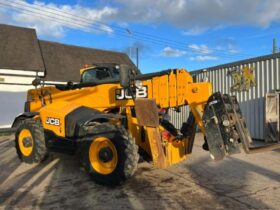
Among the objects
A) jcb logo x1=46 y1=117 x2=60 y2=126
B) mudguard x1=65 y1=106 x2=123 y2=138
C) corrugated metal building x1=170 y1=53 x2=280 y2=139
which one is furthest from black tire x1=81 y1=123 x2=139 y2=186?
corrugated metal building x1=170 y1=53 x2=280 y2=139

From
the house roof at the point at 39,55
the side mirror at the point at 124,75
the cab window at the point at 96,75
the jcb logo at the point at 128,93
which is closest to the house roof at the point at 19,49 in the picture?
the house roof at the point at 39,55

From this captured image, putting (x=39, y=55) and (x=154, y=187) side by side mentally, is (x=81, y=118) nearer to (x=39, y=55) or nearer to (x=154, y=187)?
(x=154, y=187)

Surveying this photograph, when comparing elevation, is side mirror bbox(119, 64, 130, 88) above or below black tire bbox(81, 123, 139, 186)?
above

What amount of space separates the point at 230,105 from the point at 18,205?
12.9ft

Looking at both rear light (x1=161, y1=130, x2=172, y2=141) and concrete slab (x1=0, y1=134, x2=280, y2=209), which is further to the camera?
rear light (x1=161, y1=130, x2=172, y2=141)

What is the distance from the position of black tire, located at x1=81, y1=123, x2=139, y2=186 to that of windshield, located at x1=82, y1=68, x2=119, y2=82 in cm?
209

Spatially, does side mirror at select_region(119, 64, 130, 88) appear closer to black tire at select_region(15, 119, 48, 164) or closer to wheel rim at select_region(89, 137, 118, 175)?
wheel rim at select_region(89, 137, 118, 175)

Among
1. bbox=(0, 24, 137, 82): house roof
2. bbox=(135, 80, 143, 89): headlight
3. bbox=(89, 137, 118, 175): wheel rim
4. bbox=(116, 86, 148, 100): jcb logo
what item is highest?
bbox=(0, 24, 137, 82): house roof

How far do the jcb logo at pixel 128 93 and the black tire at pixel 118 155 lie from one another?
3.01 feet

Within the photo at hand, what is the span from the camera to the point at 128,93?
7.58 meters

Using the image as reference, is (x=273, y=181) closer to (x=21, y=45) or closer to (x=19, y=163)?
(x=19, y=163)

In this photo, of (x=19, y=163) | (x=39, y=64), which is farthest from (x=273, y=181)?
A: (x=39, y=64)

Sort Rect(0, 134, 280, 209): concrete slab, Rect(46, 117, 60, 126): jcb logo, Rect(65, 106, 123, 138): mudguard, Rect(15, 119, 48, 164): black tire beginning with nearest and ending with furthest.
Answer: Rect(0, 134, 280, 209): concrete slab < Rect(65, 106, 123, 138): mudguard < Rect(46, 117, 60, 126): jcb logo < Rect(15, 119, 48, 164): black tire

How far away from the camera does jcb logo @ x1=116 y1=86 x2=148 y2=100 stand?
24.4 ft
